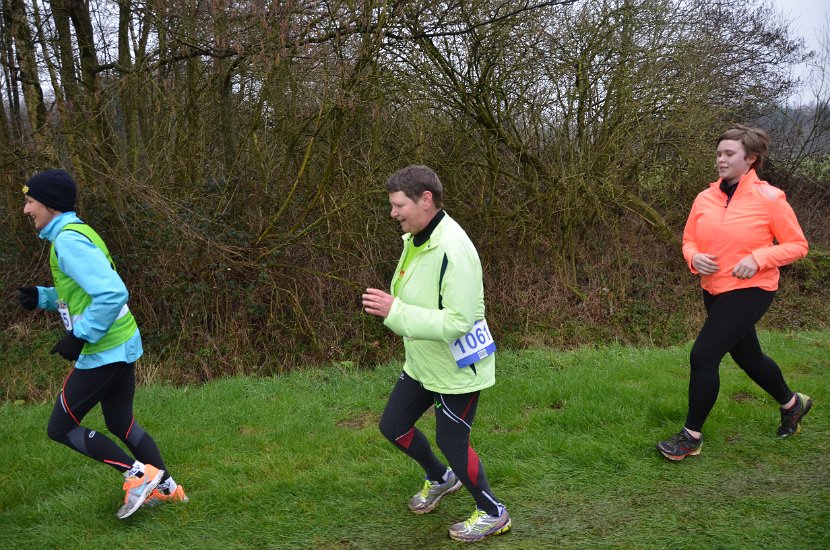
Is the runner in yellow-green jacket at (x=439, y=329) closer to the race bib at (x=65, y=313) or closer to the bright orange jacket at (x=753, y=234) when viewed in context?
the race bib at (x=65, y=313)

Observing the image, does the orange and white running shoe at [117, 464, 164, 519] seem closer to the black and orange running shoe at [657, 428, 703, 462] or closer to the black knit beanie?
the black knit beanie

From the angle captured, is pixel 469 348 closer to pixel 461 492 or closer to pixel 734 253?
pixel 461 492

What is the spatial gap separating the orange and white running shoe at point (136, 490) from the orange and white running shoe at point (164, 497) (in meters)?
0.09

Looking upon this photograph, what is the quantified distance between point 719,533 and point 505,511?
1.06m

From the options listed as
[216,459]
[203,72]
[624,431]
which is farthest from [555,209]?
[216,459]

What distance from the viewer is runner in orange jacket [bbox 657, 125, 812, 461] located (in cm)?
400

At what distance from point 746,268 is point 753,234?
0.77ft

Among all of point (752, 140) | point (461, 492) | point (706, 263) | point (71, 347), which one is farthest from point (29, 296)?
point (752, 140)

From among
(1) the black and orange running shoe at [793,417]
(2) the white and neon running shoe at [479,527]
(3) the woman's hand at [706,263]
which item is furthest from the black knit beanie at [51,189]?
(1) the black and orange running shoe at [793,417]

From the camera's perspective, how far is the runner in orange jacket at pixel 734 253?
4.00 m

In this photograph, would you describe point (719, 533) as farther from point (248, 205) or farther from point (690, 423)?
point (248, 205)

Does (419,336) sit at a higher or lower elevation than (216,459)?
higher

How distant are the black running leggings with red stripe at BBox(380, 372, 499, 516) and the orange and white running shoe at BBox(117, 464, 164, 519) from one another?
1320mm

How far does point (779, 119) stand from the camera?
52.9 ft
